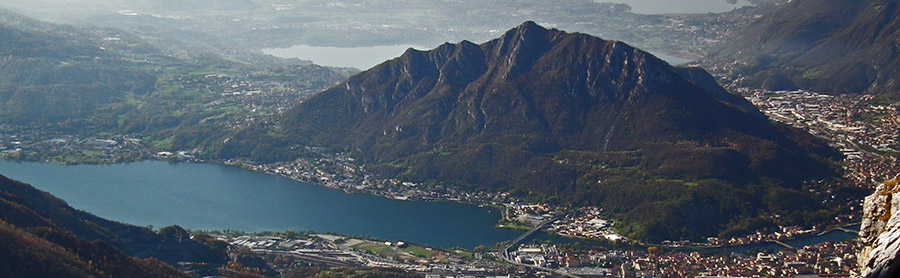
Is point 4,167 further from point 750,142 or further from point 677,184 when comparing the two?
point 750,142

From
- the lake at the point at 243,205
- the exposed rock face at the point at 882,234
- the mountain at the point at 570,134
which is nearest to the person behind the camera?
the exposed rock face at the point at 882,234

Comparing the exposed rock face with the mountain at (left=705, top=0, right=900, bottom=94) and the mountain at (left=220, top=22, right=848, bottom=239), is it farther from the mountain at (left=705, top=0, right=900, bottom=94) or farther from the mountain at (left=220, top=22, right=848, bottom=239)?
the mountain at (left=705, top=0, right=900, bottom=94)

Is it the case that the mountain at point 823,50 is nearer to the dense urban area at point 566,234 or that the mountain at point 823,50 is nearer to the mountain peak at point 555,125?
the dense urban area at point 566,234

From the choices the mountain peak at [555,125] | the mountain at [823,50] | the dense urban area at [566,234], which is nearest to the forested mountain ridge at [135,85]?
the dense urban area at [566,234]

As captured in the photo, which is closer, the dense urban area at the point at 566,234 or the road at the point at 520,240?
the dense urban area at the point at 566,234

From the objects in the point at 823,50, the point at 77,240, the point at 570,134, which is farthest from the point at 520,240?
the point at 823,50

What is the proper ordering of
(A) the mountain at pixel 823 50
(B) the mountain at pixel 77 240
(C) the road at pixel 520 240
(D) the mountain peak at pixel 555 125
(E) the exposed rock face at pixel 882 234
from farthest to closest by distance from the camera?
1. (A) the mountain at pixel 823 50
2. (D) the mountain peak at pixel 555 125
3. (C) the road at pixel 520 240
4. (B) the mountain at pixel 77 240
5. (E) the exposed rock face at pixel 882 234

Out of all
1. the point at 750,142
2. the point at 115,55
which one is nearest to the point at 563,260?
the point at 750,142
